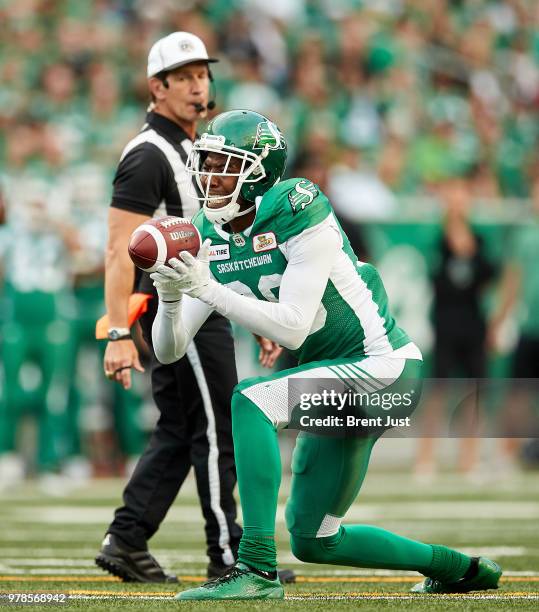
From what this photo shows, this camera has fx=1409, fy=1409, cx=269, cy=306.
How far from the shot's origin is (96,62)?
12680 mm

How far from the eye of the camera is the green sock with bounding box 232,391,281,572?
163 inches

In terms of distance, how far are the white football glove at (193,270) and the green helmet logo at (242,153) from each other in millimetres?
280

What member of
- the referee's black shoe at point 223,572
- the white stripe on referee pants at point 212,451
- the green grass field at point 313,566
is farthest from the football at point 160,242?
the referee's black shoe at point 223,572

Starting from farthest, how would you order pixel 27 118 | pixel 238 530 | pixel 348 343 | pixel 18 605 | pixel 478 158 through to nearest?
pixel 478 158, pixel 27 118, pixel 238 530, pixel 348 343, pixel 18 605

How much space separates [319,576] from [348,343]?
137 cm

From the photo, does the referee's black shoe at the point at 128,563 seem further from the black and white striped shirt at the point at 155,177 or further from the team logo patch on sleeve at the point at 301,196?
the team logo patch on sleeve at the point at 301,196

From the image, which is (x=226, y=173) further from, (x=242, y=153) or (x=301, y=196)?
(x=301, y=196)

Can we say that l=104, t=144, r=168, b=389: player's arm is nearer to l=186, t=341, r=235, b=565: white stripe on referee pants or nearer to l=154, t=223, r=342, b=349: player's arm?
l=186, t=341, r=235, b=565: white stripe on referee pants

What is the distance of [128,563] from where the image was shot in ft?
17.1

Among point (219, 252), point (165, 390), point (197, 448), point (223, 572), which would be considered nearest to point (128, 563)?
point (223, 572)

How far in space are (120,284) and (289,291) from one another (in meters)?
1.29

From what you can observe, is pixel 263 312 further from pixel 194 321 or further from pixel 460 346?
pixel 460 346

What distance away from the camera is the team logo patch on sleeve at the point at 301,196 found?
4297 mm

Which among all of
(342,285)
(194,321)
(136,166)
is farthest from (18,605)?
(136,166)
